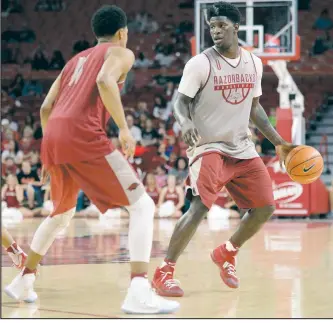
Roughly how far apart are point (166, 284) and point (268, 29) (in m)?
8.84

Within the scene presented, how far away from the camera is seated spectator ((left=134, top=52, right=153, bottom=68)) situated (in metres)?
20.4

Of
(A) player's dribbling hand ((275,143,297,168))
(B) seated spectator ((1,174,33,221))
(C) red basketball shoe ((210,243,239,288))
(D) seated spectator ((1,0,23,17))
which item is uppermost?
(D) seated spectator ((1,0,23,17))

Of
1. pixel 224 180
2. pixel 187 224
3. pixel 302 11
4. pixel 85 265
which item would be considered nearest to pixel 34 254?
pixel 187 224

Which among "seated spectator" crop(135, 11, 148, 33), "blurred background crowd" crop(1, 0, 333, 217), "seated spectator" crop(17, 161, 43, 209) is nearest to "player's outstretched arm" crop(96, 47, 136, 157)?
"blurred background crowd" crop(1, 0, 333, 217)

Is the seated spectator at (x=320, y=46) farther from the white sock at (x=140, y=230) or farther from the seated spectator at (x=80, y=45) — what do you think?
the white sock at (x=140, y=230)

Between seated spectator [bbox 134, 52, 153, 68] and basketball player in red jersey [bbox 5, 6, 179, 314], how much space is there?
602 inches

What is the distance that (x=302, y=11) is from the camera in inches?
824

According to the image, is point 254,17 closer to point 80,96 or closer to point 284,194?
point 284,194

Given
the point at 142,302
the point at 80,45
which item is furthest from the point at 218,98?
the point at 80,45

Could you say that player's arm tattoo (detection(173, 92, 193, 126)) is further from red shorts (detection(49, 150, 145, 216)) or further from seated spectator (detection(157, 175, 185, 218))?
seated spectator (detection(157, 175, 185, 218))

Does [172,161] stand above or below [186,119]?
below

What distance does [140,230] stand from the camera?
4.98m

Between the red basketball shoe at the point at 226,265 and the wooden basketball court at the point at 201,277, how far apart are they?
0.28 ft

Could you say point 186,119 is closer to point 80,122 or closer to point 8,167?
point 80,122
